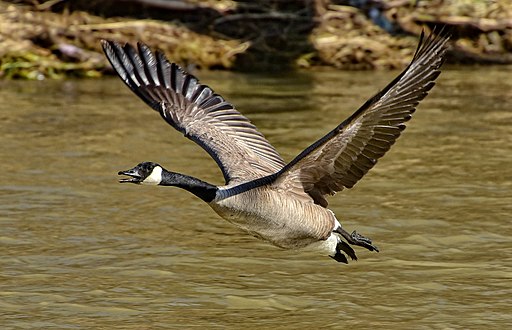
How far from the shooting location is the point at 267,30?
15922mm

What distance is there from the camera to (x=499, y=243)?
830 cm

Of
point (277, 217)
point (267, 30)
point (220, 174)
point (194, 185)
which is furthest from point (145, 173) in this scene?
point (267, 30)

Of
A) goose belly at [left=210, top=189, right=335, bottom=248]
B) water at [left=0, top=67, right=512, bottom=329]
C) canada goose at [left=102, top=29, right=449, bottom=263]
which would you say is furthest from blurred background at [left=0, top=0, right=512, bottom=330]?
canada goose at [left=102, top=29, right=449, bottom=263]

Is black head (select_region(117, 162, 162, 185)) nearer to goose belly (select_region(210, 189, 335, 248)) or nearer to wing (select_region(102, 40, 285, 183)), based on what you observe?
goose belly (select_region(210, 189, 335, 248))

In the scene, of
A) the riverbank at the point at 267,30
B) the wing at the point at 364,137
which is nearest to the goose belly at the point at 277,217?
the wing at the point at 364,137

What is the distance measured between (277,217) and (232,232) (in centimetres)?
202

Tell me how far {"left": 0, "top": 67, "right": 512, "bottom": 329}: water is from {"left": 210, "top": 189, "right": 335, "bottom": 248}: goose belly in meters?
0.45

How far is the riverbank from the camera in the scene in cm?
1521

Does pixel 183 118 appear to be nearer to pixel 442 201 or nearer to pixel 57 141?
pixel 442 201

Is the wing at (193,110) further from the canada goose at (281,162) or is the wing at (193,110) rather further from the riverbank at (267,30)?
the riverbank at (267,30)

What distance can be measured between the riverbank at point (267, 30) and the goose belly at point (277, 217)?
8535 mm

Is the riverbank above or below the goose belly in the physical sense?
above

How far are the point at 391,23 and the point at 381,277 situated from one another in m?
8.78

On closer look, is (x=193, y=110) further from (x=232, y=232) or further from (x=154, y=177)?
(x=154, y=177)
